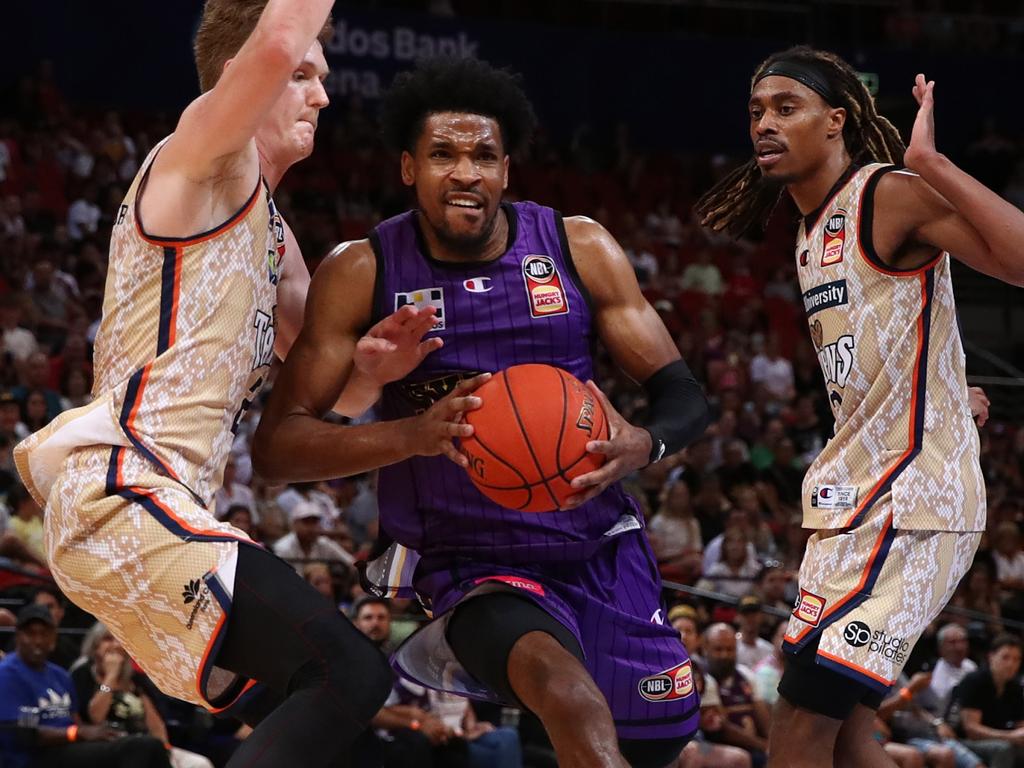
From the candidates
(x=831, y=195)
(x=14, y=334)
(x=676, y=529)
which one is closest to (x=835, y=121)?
(x=831, y=195)

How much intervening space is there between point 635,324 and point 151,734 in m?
4.77

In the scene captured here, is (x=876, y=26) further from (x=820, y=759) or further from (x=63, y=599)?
(x=820, y=759)

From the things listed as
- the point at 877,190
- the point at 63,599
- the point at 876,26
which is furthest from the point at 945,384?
the point at 876,26

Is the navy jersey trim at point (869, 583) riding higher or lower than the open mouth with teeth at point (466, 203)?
lower

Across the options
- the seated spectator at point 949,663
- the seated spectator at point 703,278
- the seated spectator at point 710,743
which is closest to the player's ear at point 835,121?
the seated spectator at point 710,743

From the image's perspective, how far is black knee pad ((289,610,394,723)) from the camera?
3504mm

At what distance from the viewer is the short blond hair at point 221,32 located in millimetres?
4125

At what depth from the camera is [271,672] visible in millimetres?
3568

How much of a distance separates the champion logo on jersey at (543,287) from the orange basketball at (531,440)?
51cm

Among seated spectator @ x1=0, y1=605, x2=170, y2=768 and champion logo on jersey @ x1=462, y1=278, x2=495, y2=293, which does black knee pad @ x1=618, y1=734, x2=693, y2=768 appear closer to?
champion logo on jersey @ x1=462, y1=278, x2=495, y2=293

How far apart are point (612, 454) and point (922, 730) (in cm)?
665

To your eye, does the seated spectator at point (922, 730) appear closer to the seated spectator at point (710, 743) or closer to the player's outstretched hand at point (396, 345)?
the seated spectator at point (710, 743)

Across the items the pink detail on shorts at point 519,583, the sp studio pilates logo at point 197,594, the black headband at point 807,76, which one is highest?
the black headband at point 807,76

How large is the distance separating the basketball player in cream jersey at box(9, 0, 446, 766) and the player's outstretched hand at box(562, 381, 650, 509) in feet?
1.91
